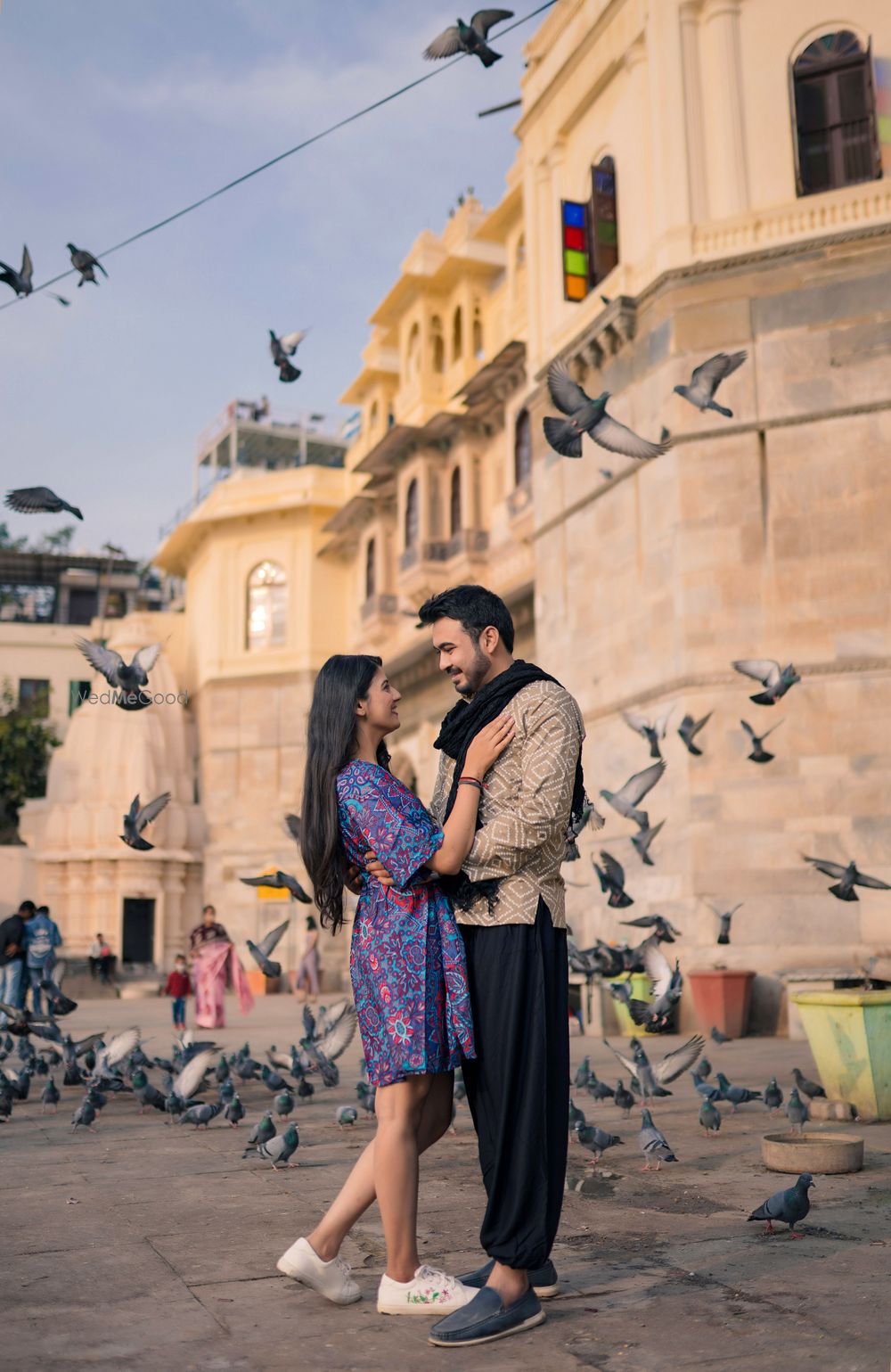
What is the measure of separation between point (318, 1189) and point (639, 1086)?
8.16 feet

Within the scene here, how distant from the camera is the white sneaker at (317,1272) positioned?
146 inches

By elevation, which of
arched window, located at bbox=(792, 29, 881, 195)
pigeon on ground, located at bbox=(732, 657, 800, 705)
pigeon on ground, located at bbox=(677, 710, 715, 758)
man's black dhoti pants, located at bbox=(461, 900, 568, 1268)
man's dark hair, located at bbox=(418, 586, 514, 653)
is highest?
arched window, located at bbox=(792, 29, 881, 195)

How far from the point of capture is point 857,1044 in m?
7.55

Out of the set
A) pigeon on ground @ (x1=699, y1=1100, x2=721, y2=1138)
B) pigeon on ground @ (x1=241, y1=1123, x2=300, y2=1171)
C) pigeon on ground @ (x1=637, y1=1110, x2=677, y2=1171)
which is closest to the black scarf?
pigeon on ground @ (x1=637, y1=1110, x2=677, y2=1171)

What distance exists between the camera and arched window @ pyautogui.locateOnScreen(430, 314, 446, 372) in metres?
29.8

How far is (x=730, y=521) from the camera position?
52.4 feet

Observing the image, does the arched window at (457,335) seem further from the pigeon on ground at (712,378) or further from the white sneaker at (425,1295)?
the white sneaker at (425,1295)

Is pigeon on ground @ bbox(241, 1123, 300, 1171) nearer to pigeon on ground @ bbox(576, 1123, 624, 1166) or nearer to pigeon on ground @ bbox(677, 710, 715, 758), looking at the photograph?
pigeon on ground @ bbox(576, 1123, 624, 1166)

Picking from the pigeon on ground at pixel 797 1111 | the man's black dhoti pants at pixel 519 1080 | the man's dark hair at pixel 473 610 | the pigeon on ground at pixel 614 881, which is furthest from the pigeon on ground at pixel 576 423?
the man's black dhoti pants at pixel 519 1080

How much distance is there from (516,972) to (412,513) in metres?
25.8

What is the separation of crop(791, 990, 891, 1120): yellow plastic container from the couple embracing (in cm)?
427

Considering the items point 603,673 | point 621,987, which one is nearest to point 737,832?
point 603,673

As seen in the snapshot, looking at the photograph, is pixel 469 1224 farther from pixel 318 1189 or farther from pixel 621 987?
pixel 621 987

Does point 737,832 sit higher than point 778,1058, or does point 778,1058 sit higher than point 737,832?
point 737,832
